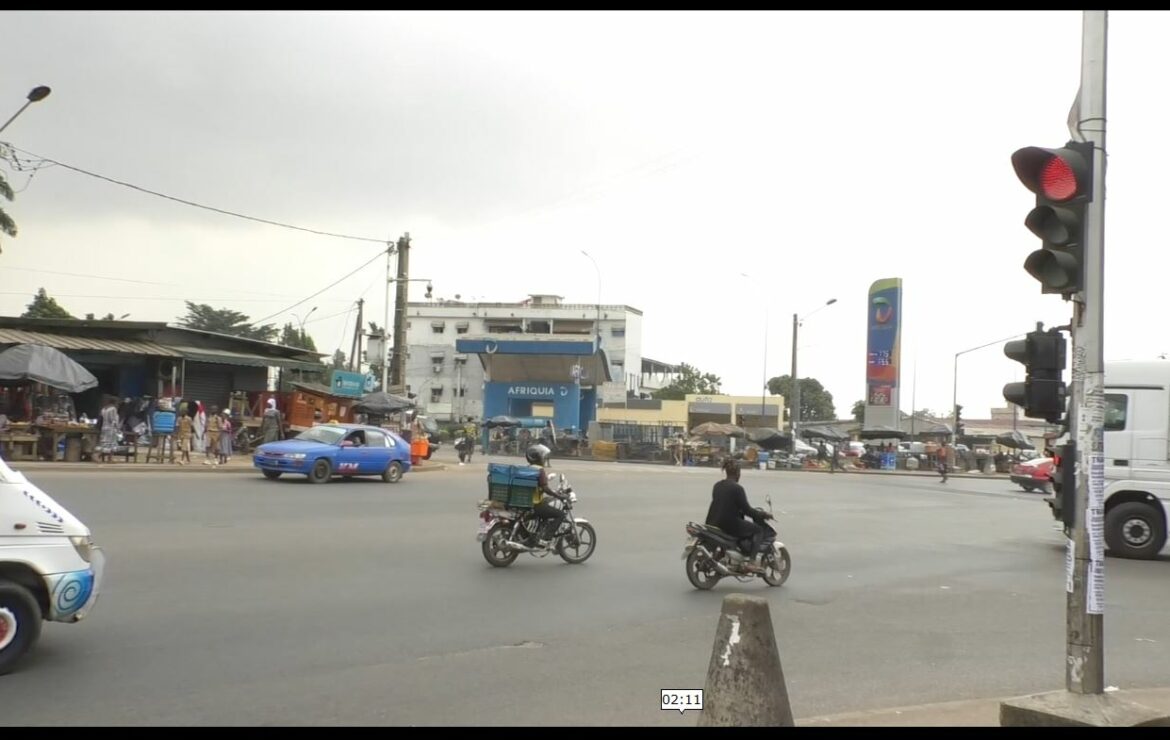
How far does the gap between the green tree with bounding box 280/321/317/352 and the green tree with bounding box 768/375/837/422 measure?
59.8m

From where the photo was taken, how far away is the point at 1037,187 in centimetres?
544

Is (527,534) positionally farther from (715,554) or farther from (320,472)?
(320,472)

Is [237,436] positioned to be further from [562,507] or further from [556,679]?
[556,679]

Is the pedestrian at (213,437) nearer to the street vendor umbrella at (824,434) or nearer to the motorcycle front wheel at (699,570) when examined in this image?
the motorcycle front wheel at (699,570)

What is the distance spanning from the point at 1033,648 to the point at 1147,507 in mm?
7762

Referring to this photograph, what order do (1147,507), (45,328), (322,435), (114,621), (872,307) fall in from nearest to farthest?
(114,621)
(1147,507)
(322,435)
(45,328)
(872,307)

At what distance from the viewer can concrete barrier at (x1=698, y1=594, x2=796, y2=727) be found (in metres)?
4.40

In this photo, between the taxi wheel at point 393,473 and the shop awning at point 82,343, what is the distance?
8.69 m

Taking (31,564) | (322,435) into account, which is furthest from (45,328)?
(31,564)

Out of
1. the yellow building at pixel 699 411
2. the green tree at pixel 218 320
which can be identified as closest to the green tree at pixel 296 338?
the green tree at pixel 218 320

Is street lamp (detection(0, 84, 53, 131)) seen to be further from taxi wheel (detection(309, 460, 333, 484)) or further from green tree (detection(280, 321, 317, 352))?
green tree (detection(280, 321, 317, 352))

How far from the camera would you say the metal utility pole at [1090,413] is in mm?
5246

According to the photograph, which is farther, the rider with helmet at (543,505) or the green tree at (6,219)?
the green tree at (6,219)

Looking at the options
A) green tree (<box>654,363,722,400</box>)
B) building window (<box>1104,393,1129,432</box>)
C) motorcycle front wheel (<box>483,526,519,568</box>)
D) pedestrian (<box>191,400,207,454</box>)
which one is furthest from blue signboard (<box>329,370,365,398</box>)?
green tree (<box>654,363,722,400</box>)
